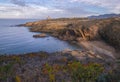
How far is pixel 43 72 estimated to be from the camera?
40.1ft

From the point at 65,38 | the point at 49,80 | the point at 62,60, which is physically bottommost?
the point at 65,38

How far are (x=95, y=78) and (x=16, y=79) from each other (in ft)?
12.0

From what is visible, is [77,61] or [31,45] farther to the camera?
[31,45]

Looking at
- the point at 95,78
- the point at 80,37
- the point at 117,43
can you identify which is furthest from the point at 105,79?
the point at 80,37

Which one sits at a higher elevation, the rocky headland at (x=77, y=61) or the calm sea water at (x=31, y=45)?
the rocky headland at (x=77, y=61)

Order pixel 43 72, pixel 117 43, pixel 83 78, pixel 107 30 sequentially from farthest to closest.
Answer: pixel 107 30, pixel 117 43, pixel 43 72, pixel 83 78

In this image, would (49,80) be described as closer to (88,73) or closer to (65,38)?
(88,73)

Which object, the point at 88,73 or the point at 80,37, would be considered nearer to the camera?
the point at 88,73

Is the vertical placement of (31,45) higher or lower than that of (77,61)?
lower

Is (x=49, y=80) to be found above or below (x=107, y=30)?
above

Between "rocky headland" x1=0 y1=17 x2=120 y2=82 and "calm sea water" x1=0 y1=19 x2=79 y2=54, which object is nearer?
"rocky headland" x1=0 y1=17 x2=120 y2=82

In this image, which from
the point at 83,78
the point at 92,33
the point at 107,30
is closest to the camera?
the point at 83,78

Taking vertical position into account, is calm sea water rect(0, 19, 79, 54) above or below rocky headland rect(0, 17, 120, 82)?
below

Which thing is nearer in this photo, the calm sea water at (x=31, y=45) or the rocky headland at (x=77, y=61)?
the rocky headland at (x=77, y=61)
